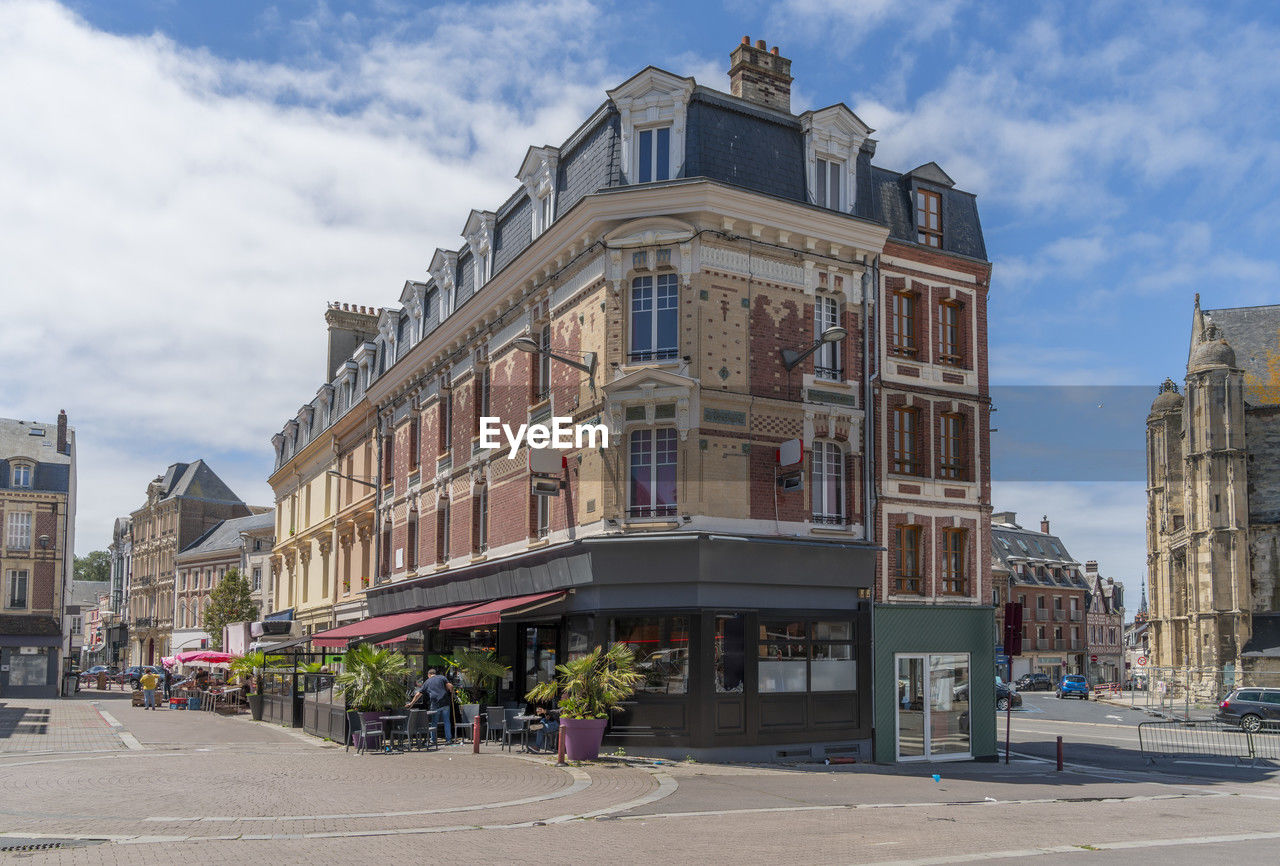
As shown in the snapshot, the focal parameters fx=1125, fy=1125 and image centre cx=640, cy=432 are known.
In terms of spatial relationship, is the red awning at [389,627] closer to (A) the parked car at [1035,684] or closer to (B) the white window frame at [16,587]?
(B) the white window frame at [16,587]

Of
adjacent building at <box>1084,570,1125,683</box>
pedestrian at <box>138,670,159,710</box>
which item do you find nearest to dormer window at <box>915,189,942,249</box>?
pedestrian at <box>138,670,159,710</box>

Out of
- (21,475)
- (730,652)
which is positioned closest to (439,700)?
(730,652)

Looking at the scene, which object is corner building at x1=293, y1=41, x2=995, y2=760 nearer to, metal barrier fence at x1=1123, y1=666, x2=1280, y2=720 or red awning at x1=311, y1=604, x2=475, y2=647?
red awning at x1=311, y1=604, x2=475, y2=647

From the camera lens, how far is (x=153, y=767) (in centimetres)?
1742

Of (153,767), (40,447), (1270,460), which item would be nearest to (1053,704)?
(1270,460)

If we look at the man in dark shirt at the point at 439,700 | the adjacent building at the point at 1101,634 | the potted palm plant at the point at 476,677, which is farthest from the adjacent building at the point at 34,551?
the adjacent building at the point at 1101,634

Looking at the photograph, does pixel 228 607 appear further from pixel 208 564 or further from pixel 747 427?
pixel 747 427

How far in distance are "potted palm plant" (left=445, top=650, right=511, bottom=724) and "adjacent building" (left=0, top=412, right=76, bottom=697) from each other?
39.5 metres

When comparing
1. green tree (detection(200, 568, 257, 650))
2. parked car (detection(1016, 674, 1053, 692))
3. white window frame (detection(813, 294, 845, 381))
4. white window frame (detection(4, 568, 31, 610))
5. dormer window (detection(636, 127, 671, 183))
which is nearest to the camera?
dormer window (detection(636, 127, 671, 183))

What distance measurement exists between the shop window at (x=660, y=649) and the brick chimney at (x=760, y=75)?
11621 millimetres

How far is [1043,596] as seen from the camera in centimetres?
9906

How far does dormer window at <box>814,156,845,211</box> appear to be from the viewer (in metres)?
23.0

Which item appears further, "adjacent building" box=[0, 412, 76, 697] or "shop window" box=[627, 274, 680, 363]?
"adjacent building" box=[0, 412, 76, 697]

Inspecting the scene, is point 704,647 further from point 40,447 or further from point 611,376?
point 40,447
